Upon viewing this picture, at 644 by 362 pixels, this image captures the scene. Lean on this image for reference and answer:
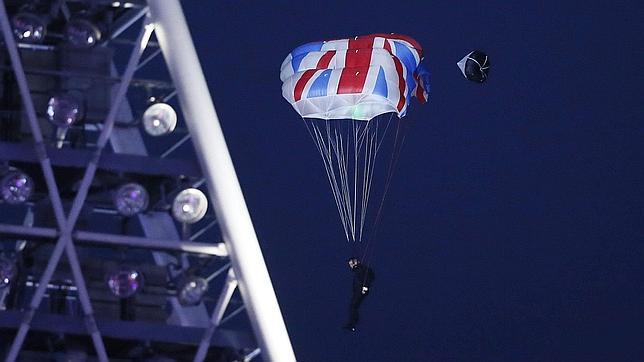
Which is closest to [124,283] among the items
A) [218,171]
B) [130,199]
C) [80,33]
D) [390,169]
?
[130,199]

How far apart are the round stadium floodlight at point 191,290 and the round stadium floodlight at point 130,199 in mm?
1265

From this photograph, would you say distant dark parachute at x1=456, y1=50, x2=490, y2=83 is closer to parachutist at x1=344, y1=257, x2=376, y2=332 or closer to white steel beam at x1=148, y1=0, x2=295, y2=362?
parachutist at x1=344, y1=257, x2=376, y2=332

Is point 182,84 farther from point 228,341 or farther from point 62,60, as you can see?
point 228,341

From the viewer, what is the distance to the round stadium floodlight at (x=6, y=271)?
23.4 metres

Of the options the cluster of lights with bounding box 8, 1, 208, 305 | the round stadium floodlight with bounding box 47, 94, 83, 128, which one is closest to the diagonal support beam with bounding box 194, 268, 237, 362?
the cluster of lights with bounding box 8, 1, 208, 305

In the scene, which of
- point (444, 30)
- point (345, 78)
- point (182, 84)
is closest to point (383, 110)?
point (345, 78)

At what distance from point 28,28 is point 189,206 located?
11.0 ft

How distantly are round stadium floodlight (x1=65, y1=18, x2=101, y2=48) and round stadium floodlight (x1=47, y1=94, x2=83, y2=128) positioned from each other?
88 centimetres

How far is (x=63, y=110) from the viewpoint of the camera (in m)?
23.9

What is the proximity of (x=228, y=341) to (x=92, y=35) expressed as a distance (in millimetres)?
4770

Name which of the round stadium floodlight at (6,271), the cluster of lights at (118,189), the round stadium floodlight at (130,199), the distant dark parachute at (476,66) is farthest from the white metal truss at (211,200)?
the distant dark parachute at (476,66)

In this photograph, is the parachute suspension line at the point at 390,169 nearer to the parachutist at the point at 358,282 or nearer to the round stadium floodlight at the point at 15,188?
the parachutist at the point at 358,282

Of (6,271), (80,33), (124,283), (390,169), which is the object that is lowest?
(124,283)

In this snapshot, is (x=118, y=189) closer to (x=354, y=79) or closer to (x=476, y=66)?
(x=354, y=79)
